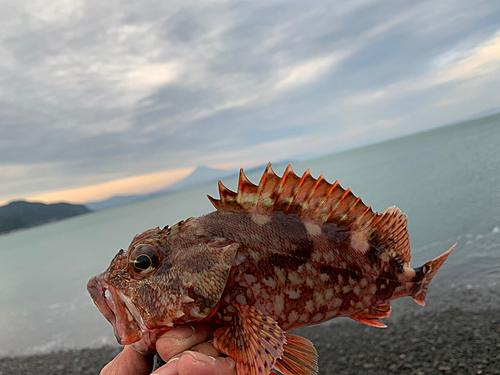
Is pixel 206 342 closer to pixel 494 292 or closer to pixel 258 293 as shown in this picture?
pixel 258 293

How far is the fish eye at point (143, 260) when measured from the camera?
6.73 ft

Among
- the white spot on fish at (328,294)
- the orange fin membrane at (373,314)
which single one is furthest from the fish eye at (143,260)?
the orange fin membrane at (373,314)

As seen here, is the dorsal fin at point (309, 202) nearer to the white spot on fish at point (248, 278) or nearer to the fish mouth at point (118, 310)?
→ the white spot on fish at point (248, 278)

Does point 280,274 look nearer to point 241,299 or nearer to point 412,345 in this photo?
point 241,299

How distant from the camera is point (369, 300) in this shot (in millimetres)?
2508

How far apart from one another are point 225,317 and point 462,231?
20828 millimetres

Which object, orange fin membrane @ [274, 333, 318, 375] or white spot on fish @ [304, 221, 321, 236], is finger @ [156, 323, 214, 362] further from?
white spot on fish @ [304, 221, 321, 236]

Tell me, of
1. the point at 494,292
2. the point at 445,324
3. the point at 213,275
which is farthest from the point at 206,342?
the point at 494,292

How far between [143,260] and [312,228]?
127 centimetres

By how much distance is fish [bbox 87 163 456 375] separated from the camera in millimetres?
2004

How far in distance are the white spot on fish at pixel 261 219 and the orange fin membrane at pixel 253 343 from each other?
0.61m

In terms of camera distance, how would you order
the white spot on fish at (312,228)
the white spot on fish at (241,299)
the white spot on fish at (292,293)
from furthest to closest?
the white spot on fish at (312,228)
the white spot on fish at (292,293)
the white spot on fish at (241,299)

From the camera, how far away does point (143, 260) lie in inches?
80.9

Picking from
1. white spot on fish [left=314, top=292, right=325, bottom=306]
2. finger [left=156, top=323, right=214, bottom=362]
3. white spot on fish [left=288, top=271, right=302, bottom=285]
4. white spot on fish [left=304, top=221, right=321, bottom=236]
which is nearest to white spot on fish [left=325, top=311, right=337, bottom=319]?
white spot on fish [left=314, top=292, right=325, bottom=306]
